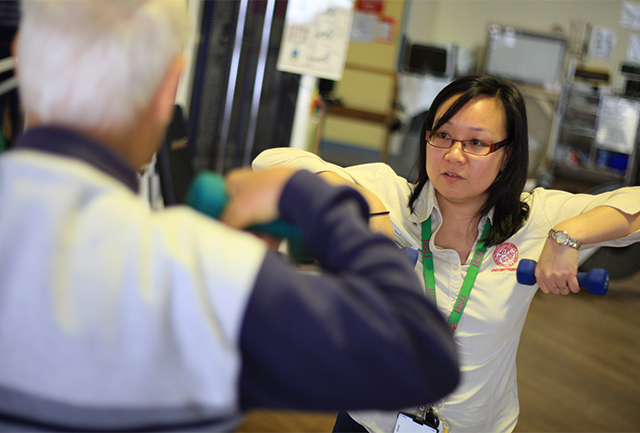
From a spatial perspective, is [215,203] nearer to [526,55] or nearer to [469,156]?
[469,156]

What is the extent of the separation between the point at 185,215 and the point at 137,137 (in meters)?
0.11

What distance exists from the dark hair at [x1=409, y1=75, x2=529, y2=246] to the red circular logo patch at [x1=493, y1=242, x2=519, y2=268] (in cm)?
3

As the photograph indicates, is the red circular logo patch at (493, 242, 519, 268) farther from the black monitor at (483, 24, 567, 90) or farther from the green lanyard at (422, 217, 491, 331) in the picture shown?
the black monitor at (483, 24, 567, 90)

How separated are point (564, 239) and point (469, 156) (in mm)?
302

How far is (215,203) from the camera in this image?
596 mm

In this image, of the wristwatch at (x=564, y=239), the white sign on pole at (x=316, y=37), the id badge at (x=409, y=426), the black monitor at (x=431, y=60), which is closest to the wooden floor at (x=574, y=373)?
the id badge at (x=409, y=426)

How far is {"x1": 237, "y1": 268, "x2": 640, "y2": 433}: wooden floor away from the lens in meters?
2.71

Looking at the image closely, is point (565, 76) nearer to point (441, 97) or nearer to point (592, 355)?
point (592, 355)

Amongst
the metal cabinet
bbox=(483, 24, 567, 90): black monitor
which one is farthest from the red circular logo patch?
bbox=(483, 24, 567, 90): black monitor

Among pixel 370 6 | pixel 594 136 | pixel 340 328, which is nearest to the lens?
pixel 340 328

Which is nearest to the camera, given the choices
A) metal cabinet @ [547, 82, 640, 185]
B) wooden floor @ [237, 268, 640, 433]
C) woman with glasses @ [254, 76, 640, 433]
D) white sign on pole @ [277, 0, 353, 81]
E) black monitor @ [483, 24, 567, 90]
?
woman with glasses @ [254, 76, 640, 433]

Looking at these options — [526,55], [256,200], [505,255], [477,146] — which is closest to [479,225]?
[505,255]

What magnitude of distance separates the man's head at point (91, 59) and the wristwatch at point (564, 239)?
1011 mm

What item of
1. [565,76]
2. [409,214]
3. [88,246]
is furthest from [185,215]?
[565,76]
